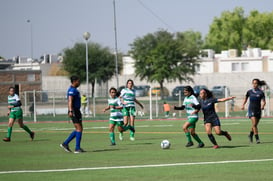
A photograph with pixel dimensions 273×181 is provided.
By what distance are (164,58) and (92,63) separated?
48.0ft

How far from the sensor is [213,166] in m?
15.4

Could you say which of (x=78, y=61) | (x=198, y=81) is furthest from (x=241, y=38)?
(x=78, y=61)

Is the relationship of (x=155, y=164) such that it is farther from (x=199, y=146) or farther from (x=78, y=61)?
(x=78, y=61)

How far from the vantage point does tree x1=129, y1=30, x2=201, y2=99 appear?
79.4 metres

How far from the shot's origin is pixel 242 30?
144m

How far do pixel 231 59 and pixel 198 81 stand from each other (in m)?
13.4

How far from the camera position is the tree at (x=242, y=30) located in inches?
5664

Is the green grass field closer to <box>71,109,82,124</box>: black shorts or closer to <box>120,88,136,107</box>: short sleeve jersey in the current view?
<box>71,109,82,124</box>: black shorts

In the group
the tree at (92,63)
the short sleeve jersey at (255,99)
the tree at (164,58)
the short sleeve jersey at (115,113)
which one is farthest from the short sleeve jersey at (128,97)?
the tree at (92,63)

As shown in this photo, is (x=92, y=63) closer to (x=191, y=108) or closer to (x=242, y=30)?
(x=242, y=30)

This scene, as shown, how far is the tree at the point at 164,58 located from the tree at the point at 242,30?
62.3 metres

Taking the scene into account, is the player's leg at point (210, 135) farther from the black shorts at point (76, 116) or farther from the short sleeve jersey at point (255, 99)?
the black shorts at point (76, 116)

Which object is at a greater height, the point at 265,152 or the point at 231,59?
the point at 231,59

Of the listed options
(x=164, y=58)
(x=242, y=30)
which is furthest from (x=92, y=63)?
(x=242, y=30)
